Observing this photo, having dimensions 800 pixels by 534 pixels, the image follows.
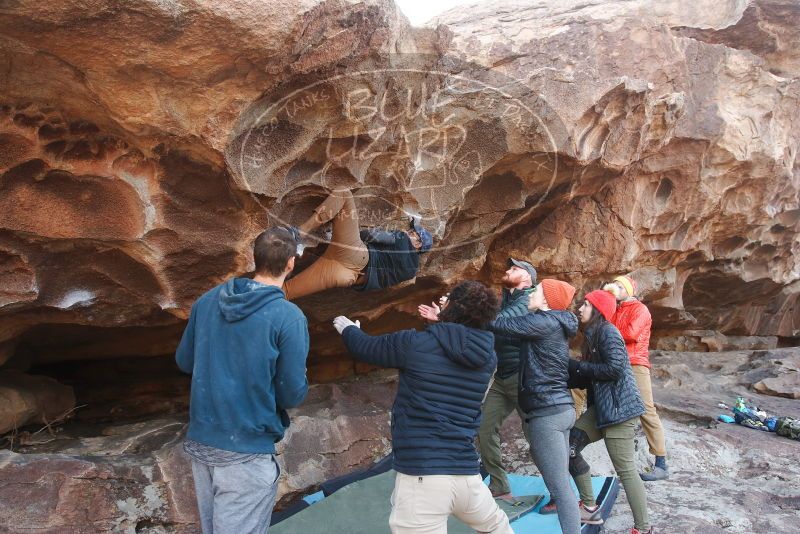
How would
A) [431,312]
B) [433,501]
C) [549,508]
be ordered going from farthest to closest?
1. [549,508]
2. [431,312]
3. [433,501]

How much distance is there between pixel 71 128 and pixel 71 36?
648 millimetres

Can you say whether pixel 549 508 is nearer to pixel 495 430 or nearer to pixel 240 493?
pixel 495 430

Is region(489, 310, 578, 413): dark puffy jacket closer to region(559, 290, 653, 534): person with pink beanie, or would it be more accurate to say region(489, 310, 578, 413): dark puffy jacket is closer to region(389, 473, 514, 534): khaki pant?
region(559, 290, 653, 534): person with pink beanie

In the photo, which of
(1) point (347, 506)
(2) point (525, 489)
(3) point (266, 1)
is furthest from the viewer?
(2) point (525, 489)

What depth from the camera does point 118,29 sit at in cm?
249

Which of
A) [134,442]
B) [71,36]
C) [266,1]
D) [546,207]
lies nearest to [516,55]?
[546,207]

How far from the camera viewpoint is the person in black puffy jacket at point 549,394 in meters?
2.93

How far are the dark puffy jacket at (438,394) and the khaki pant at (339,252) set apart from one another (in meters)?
1.19

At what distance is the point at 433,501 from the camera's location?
2354 mm

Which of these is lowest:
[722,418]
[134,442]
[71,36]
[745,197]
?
[722,418]

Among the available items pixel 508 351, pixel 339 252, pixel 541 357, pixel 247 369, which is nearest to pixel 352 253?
pixel 339 252

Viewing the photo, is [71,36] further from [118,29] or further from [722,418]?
[722,418]

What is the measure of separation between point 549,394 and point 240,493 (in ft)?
4.84

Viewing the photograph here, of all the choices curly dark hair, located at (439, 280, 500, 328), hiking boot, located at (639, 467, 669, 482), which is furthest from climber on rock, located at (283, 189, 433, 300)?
hiking boot, located at (639, 467, 669, 482)
